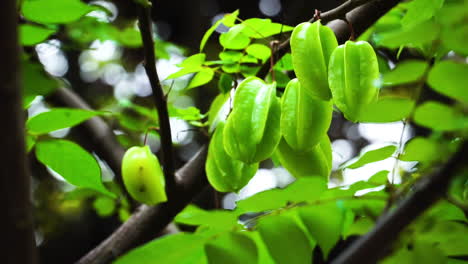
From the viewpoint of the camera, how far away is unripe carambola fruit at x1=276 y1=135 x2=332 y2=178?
2.80 feet

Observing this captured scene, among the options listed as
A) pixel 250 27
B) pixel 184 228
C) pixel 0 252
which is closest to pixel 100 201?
pixel 184 228

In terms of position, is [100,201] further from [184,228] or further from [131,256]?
[131,256]

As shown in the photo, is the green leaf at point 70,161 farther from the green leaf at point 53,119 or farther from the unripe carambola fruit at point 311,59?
the unripe carambola fruit at point 311,59

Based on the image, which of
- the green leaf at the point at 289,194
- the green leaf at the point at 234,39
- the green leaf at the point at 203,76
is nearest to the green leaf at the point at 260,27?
the green leaf at the point at 234,39

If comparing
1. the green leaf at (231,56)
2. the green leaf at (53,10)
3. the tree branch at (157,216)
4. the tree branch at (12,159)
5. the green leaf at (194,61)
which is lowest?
the tree branch at (157,216)

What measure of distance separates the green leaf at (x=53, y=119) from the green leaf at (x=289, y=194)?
0.40m

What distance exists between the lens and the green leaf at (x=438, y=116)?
496 millimetres

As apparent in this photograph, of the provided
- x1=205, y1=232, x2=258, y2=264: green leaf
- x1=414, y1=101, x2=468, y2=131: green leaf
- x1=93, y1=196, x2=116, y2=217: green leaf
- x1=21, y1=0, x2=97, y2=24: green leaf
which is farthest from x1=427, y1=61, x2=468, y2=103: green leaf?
x1=93, y1=196, x2=116, y2=217: green leaf

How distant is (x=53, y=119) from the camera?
0.91 metres

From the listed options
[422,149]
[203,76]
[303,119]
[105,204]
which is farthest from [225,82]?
[105,204]

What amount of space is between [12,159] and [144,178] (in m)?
0.79

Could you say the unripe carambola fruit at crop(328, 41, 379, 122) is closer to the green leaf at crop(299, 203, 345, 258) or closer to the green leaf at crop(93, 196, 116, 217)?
the green leaf at crop(299, 203, 345, 258)

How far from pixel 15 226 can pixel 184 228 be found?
5.86 ft

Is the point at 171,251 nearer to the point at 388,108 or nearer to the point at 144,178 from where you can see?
the point at 388,108
